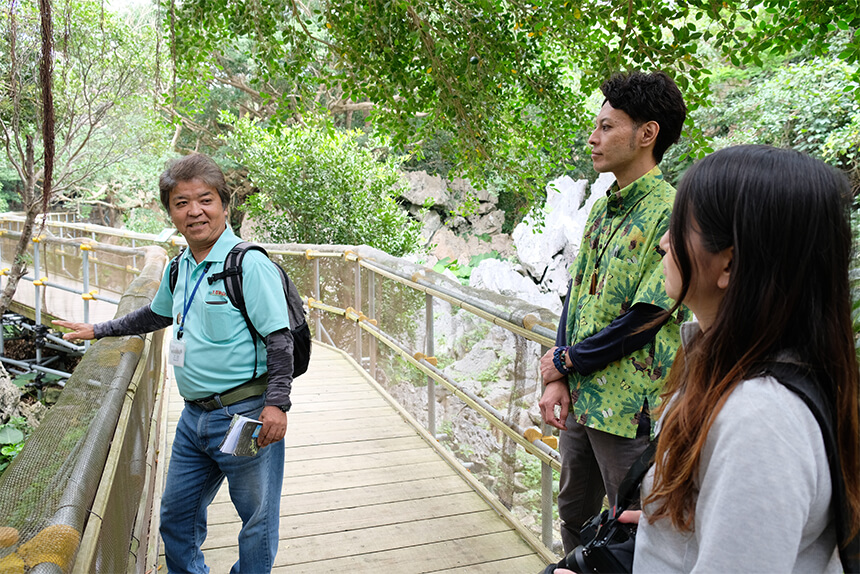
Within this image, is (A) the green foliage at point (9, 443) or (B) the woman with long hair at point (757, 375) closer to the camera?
(B) the woman with long hair at point (757, 375)

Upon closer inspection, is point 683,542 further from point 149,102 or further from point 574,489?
point 149,102

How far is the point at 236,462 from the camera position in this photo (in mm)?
2076

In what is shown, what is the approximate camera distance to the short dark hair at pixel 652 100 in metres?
1.79

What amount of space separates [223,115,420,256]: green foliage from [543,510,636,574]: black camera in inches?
364

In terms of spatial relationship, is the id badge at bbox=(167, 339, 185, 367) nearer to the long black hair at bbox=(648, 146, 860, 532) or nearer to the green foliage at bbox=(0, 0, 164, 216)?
the long black hair at bbox=(648, 146, 860, 532)

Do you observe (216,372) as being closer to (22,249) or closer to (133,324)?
(133,324)

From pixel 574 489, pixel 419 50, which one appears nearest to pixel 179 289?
pixel 574 489

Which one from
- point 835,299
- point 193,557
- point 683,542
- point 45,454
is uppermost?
point 835,299

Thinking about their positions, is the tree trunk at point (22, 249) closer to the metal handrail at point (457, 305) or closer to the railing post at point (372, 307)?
the metal handrail at point (457, 305)

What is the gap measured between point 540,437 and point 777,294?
2.00 metres

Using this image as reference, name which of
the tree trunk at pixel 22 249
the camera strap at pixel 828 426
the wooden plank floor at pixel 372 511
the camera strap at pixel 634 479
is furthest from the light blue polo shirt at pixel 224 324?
the tree trunk at pixel 22 249

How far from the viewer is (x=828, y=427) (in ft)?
2.33

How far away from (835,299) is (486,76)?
132 inches

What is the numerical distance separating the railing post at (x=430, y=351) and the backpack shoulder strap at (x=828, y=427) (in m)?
3.22
